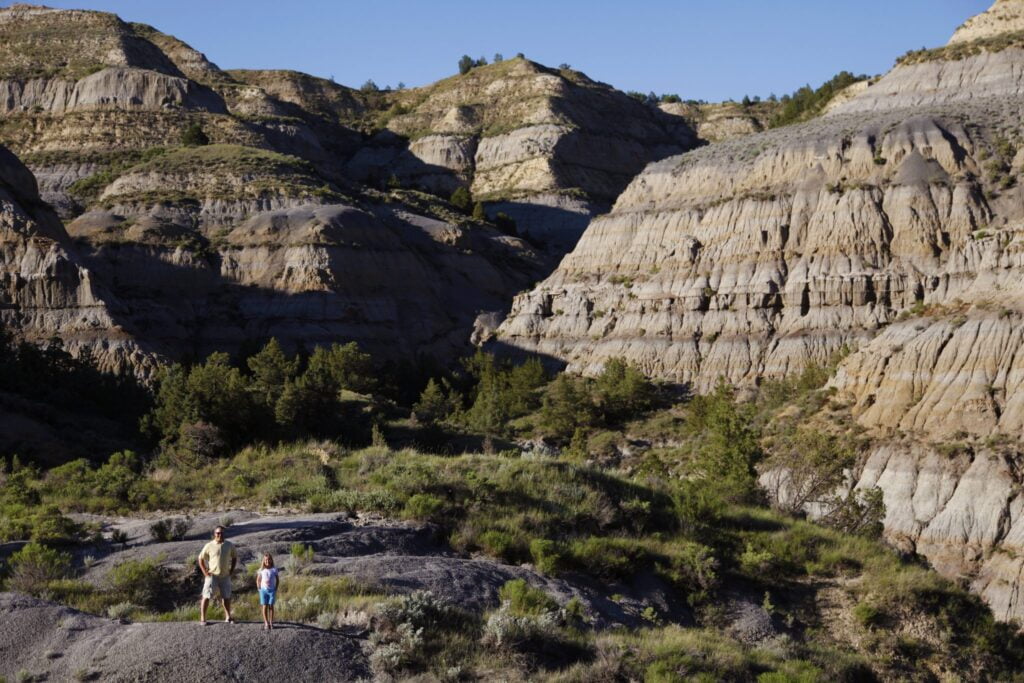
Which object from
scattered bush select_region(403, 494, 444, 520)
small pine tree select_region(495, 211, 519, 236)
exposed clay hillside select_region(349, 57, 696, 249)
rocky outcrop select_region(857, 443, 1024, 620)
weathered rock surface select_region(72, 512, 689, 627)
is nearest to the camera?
weathered rock surface select_region(72, 512, 689, 627)

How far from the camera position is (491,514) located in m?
21.5

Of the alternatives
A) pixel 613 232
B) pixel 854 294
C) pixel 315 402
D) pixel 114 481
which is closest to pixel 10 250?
pixel 315 402

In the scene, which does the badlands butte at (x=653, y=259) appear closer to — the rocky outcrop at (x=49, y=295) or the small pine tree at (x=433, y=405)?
the rocky outcrop at (x=49, y=295)

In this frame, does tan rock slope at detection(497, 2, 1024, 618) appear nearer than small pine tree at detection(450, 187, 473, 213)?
Yes

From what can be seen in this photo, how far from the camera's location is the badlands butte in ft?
146

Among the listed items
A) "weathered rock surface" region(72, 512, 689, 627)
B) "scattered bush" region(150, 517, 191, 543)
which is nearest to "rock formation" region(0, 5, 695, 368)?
"scattered bush" region(150, 517, 191, 543)

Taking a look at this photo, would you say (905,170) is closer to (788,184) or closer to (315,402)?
(788,184)

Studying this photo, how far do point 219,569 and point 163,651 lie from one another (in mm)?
1646

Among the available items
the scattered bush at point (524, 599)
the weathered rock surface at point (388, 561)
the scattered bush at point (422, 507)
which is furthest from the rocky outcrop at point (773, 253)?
the scattered bush at point (524, 599)

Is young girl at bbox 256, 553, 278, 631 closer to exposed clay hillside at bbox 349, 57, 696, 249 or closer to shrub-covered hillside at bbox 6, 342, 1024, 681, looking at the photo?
shrub-covered hillside at bbox 6, 342, 1024, 681

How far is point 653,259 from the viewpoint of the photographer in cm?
7238

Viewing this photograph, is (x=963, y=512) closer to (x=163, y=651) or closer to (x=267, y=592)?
(x=267, y=592)

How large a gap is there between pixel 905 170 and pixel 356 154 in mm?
84032

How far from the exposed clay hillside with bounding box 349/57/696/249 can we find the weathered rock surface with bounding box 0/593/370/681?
9554cm
